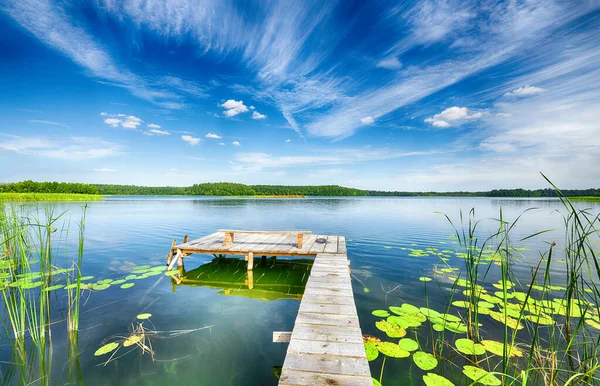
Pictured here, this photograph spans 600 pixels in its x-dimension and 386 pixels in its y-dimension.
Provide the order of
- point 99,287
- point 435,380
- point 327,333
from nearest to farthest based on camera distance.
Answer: point 327,333
point 435,380
point 99,287

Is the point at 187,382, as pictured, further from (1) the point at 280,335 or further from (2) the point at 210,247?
(2) the point at 210,247

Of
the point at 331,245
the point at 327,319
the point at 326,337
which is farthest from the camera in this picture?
the point at 331,245

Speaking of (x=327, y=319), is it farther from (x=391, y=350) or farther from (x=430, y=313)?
(x=430, y=313)

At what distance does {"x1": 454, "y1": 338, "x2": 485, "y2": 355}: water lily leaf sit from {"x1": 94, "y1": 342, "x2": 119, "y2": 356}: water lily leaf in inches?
250

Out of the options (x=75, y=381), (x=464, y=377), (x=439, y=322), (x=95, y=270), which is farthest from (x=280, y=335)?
(x=95, y=270)

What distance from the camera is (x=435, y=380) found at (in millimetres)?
4004

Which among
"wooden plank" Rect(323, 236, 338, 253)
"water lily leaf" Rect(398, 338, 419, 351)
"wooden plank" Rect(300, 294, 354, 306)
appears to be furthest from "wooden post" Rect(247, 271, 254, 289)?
"water lily leaf" Rect(398, 338, 419, 351)

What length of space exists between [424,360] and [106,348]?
5742 mm

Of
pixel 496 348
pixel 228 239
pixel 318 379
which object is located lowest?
pixel 496 348

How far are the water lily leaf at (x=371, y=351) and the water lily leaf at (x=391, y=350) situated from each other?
9 centimetres

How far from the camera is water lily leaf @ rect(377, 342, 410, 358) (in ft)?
15.1

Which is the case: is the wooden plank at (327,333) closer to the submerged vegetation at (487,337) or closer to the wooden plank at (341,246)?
the submerged vegetation at (487,337)

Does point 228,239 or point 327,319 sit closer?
point 327,319

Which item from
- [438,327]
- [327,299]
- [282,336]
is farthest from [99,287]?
[438,327]
